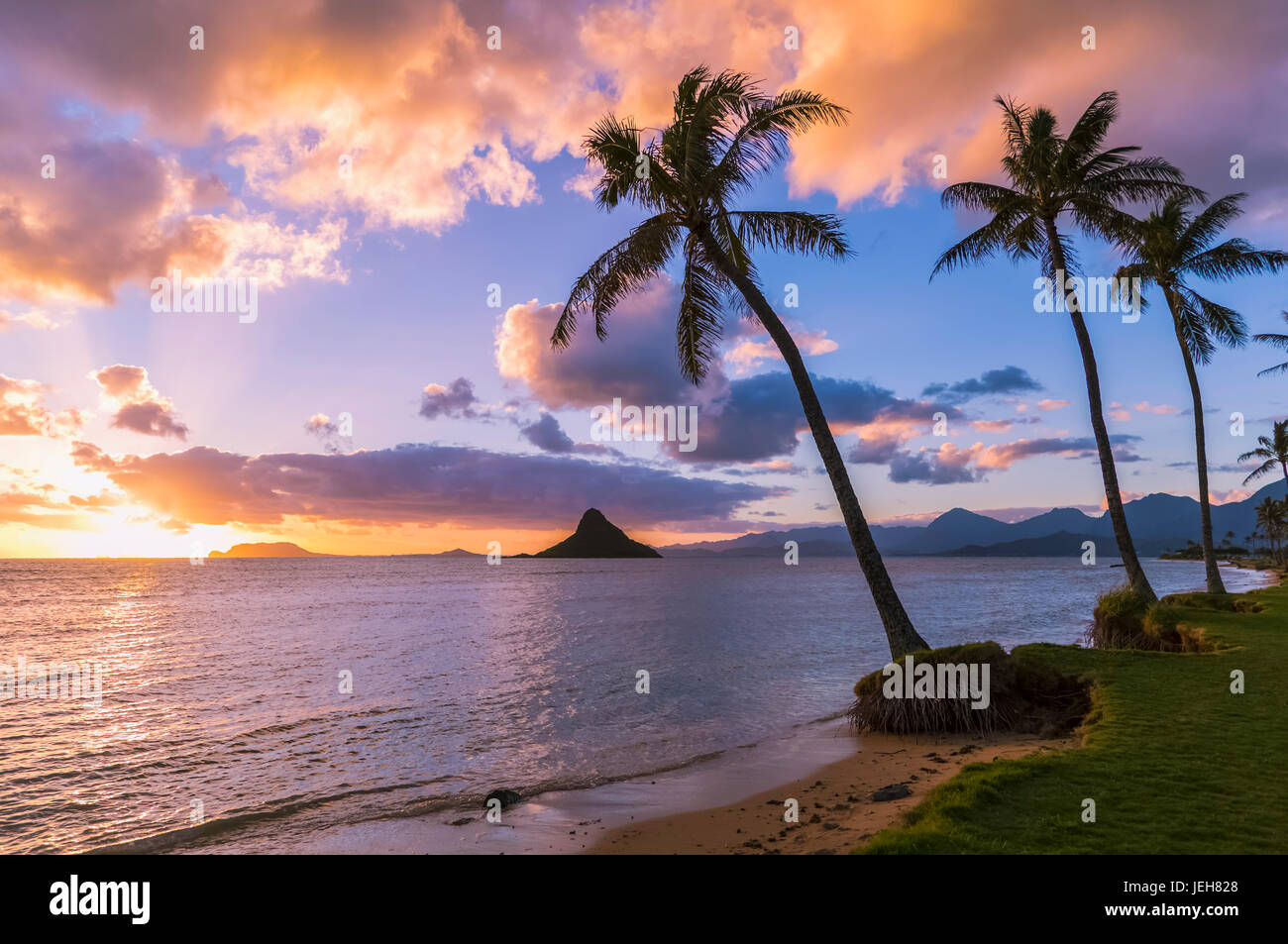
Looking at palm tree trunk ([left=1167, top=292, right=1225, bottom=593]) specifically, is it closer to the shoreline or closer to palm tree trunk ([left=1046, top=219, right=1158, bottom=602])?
palm tree trunk ([left=1046, top=219, right=1158, bottom=602])

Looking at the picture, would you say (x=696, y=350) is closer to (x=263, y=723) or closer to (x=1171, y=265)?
(x=263, y=723)

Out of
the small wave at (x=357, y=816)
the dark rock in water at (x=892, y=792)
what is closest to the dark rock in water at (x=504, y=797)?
the small wave at (x=357, y=816)

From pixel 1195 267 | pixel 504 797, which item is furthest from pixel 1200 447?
pixel 504 797

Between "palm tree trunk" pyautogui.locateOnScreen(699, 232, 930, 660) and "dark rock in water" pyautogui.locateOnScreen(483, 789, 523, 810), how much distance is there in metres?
8.37

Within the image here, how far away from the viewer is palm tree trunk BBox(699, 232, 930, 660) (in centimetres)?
1397

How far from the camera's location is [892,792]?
29.1 ft

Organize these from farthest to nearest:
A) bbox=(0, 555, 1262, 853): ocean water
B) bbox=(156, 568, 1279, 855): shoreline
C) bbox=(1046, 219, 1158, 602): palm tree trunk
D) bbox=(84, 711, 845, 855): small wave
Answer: bbox=(1046, 219, 1158, 602): palm tree trunk < bbox=(0, 555, 1262, 853): ocean water < bbox=(84, 711, 845, 855): small wave < bbox=(156, 568, 1279, 855): shoreline

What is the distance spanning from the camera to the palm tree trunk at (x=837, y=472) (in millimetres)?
13969

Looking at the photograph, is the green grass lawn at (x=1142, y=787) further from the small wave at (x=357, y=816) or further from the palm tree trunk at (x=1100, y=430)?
the palm tree trunk at (x=1100, y=430)

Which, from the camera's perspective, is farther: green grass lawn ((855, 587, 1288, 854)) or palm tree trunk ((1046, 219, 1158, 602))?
palm tree trunk ((1046, 219, 1158, 602))

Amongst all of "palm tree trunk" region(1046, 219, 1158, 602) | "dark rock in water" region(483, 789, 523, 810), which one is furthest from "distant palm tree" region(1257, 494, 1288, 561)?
"dark rock in water" region(483, 789, 523, 810)

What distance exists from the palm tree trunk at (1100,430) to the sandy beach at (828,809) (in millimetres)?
13903
